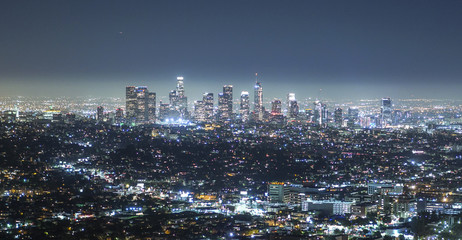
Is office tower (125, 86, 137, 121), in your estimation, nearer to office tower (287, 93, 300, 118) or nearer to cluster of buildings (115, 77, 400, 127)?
cluster of buildings (115, 77, 400, 127)

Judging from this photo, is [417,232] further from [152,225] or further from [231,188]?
[231,188]

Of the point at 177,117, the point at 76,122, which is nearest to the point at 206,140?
the point at 76,122

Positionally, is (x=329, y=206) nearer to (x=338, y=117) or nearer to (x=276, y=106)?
(x=338, y=117)

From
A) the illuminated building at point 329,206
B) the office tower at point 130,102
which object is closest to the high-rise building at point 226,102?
the office tower at point 130,102

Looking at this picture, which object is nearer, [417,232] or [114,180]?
[417,232]

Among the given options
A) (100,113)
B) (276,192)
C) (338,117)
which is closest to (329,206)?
(276,192)

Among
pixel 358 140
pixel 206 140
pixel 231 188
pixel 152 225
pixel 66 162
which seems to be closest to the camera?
pixel 152 225

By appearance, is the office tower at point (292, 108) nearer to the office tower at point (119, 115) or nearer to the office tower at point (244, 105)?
the office tower at point (244, 105)
